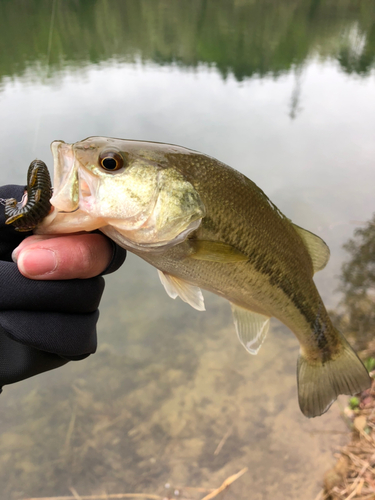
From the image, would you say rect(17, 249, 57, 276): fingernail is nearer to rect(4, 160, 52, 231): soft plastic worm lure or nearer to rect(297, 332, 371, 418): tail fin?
rect(4, 160, 52, 231): soft plastic worm lure

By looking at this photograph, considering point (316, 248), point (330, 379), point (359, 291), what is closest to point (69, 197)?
point (316, 248)

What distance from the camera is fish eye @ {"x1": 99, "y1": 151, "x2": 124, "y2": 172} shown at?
49.8 inches

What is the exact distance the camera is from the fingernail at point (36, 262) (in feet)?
4.35

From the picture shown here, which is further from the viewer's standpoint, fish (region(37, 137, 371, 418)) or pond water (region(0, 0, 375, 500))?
pond water (region(0, 0, 375, 500))

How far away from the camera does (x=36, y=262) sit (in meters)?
1.34

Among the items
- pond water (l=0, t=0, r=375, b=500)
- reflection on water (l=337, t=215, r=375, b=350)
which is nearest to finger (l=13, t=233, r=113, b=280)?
pond water (l=0, t=0, r=375, b=500)

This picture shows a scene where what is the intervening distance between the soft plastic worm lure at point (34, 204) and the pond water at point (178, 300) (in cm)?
325

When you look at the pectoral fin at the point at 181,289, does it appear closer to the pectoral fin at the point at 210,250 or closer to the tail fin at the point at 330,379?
the pectoral fin at the point at 210,250

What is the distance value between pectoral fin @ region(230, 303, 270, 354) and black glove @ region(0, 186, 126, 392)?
2.25 feet

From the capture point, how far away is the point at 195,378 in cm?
434

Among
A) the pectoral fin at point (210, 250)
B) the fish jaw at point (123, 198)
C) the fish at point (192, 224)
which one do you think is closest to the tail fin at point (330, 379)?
the fish at point (192, 224)

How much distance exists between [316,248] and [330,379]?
79 cm

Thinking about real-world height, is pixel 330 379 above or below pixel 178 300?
above

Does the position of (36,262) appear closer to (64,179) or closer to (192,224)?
(64,179)
